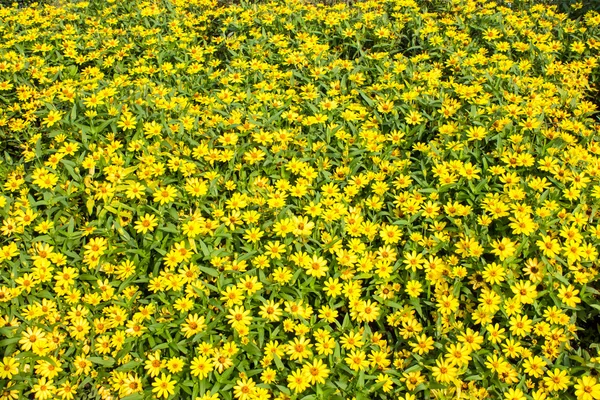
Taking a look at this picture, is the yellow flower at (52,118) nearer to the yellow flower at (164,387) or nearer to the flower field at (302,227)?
the flower field at (302,227)

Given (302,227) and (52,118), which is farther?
(52,118)

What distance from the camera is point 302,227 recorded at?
3166 mm

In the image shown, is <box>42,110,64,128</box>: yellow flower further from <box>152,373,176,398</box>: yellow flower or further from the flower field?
<box>152,373,176,398</box>: yellow flower

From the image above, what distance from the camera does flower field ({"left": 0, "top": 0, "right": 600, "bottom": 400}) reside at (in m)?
2.76

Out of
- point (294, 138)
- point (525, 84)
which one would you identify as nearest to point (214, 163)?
point (294, 138)

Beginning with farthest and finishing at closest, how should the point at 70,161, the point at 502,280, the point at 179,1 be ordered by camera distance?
the point at 179,1, the point at 70,161, the point at 502,280

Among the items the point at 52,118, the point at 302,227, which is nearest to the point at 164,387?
the point at 302,227

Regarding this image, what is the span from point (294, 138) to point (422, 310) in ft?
5.02

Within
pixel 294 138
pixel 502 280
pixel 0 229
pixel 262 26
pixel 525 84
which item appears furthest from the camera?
pixel 262 26

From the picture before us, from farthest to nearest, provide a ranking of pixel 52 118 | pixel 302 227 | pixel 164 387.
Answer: pixel 52 118, pixel 302 227, pixel 164 387

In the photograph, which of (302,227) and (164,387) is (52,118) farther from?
(164,387)

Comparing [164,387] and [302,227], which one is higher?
[302,227]

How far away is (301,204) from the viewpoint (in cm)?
338

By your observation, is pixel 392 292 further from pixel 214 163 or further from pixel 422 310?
pixel 214 163
